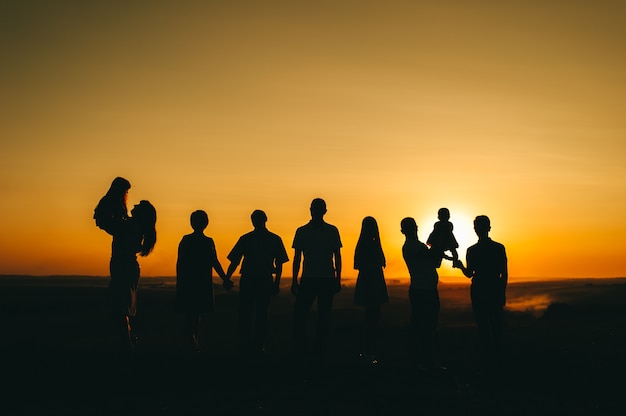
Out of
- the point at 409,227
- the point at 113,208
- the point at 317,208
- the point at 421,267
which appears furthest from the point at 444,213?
the point at 113,208

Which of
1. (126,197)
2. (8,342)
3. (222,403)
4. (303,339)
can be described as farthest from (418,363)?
(8,342)

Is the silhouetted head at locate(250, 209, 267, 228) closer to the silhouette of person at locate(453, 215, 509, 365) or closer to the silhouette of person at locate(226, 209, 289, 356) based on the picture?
the silhouette of person at locate(226, 209, 289, 356)

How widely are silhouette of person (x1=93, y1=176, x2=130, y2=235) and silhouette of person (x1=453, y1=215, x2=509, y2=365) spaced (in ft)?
18.0

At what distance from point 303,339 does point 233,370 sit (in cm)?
124

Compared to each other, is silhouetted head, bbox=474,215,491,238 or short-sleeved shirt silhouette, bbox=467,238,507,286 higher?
silhouetted head, bbox=474,215,491,238

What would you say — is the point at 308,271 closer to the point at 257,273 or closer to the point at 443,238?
the point at 257,273

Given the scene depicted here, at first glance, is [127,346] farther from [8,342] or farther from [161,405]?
[8,342]

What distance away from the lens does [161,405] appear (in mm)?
7395

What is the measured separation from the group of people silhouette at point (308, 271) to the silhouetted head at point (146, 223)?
2cm

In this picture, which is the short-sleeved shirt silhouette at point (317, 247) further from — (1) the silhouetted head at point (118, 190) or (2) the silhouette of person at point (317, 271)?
(1) the silhouetted head at point (118, 190)

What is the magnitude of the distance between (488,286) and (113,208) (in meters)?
5.92

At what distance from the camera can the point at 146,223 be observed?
9984mm

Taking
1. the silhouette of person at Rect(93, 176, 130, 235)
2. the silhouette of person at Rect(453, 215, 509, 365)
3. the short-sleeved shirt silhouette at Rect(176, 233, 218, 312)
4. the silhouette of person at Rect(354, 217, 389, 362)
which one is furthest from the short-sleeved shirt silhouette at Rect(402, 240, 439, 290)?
the silhouette of person at Rect(93, 176, 130, 235)

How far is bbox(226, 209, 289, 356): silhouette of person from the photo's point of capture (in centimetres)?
1154
